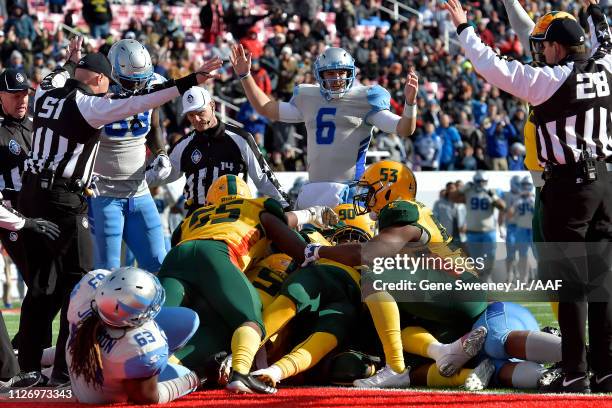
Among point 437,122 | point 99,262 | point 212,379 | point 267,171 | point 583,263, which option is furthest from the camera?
point 437,122

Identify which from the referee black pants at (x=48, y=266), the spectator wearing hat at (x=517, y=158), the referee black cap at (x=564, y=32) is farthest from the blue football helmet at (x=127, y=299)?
the spectator wearing hat at (x=517, y=158)

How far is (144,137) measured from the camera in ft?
26.3

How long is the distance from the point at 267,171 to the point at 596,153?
119 inches

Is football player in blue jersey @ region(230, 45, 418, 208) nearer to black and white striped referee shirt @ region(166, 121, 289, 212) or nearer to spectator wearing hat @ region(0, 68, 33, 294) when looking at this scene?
black and white striped referee shirt @ region(166, 121, 289, 212)

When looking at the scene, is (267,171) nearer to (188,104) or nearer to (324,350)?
(188,104)

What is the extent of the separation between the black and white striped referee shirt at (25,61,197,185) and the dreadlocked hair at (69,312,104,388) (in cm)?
150

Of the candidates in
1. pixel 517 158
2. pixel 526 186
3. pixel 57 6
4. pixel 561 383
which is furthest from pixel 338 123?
pixel 57 6

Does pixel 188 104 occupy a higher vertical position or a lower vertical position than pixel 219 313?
higher

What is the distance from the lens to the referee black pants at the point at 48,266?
21.2 ft

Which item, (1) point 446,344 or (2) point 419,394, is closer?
(2) point 419,394

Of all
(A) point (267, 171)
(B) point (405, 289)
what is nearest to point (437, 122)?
(A) point (267, 171)

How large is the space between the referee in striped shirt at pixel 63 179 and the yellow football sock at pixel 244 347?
0.99m

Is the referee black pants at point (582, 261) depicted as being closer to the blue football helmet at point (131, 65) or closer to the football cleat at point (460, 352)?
the football cleat at point (460, 352)

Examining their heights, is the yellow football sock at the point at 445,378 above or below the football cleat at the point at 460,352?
below
